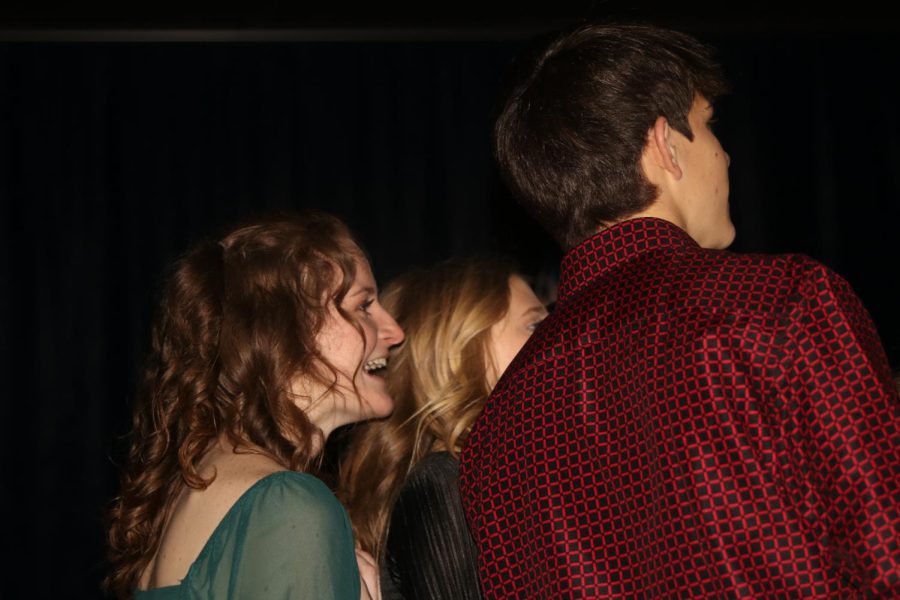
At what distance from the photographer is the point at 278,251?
162 cm

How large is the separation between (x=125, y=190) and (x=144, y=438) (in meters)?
2.29

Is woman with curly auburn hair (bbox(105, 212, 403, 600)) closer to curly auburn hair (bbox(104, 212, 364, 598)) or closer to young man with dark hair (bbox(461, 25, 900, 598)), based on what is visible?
curly auburn hair (bbox(104, 212, 364, 598))

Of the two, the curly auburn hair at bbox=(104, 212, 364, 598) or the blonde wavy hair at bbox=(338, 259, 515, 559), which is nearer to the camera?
the curly auburn hair at bbox=(104, 212, 364, 598)

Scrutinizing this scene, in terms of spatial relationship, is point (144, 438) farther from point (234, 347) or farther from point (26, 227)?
point (26, 227)

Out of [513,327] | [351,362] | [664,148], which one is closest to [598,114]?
[664,148]

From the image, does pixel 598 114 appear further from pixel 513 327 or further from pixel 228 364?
pixel 513 327

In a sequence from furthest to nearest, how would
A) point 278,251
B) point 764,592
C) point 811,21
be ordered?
1. point 811,21
2. point 278,251
3. point 764,592

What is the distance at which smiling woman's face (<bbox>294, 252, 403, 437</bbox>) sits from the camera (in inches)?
62.0

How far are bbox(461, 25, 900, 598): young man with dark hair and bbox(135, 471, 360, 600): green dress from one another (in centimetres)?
18

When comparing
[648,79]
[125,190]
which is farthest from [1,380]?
[648,79]

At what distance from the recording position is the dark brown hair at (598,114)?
Result: 117 centimetres

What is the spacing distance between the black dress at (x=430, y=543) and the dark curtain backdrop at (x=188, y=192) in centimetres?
190

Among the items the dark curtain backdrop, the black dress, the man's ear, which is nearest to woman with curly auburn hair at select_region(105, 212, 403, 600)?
the black dress

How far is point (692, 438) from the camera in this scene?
96 cm
